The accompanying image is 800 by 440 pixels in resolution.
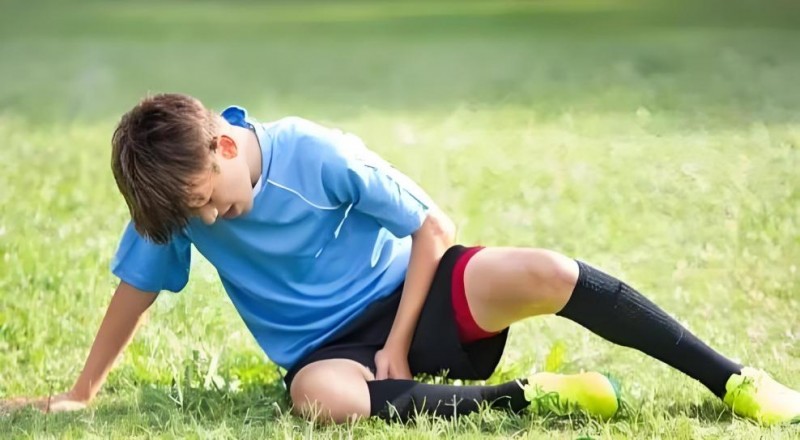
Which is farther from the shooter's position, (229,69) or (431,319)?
(229,69)

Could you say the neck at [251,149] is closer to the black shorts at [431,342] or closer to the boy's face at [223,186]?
the boy's face at [223,186]

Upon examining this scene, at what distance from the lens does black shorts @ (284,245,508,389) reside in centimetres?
260

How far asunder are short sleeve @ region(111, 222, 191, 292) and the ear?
0.25 meters

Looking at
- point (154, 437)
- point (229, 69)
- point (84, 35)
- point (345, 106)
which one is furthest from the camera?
point (84, 35)

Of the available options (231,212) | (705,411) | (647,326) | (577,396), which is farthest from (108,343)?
(705,411)

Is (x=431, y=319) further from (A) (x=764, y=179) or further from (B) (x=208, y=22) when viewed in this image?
(B) (x=208, y=22)

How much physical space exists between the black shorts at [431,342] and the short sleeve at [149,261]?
31cm

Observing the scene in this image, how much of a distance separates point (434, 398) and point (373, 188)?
398 mm

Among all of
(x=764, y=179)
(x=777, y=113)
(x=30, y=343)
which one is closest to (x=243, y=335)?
(x=30, y=343)

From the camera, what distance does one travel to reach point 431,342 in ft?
8.56

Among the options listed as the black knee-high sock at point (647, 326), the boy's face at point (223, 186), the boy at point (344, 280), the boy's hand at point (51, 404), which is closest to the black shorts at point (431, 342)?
the boy at point (344, 280)

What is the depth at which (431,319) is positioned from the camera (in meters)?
2.60

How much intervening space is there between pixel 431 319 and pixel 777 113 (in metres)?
3.49

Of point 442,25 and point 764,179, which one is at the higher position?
point 442,25
